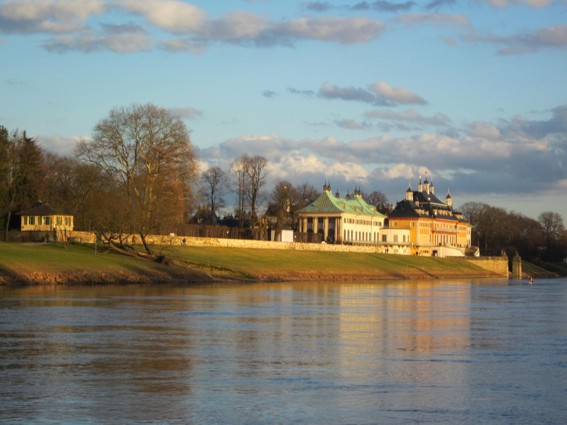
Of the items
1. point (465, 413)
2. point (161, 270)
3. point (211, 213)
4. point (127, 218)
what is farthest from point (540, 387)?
point (211, 213)

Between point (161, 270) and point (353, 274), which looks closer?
point (161, 270)

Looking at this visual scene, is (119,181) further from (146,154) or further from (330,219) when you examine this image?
(330,219)

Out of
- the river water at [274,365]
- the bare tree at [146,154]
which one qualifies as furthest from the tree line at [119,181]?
the river water at [274,365]

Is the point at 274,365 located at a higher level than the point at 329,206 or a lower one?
lower

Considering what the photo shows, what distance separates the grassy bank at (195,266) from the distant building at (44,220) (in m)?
8.57

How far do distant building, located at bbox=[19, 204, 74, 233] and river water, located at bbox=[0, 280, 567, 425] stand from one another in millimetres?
53973

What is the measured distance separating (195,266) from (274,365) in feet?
210

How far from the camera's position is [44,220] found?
106 meters

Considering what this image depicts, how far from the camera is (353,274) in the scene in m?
115

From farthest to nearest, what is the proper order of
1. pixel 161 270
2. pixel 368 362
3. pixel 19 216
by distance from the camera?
pixel 19 216 < pixel 161 270 < pixel 368 362

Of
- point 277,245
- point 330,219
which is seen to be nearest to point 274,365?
point 277,245

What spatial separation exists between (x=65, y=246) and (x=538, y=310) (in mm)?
50197

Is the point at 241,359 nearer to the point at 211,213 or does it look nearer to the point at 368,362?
the point at 368,362

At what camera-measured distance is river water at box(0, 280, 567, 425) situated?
21703 mm
